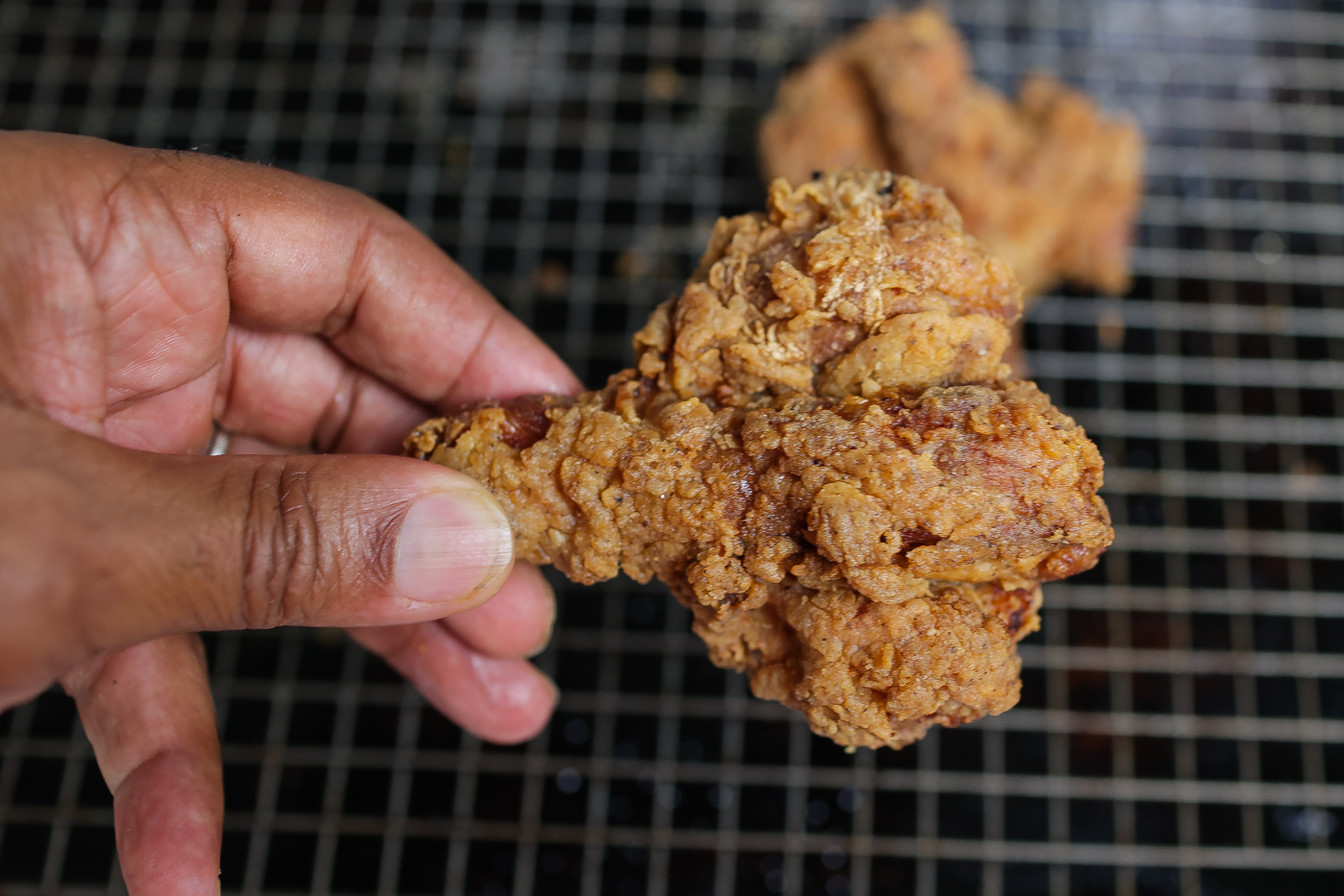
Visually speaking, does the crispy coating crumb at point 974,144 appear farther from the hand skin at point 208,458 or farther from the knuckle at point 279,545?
the knuckle at point 279,545

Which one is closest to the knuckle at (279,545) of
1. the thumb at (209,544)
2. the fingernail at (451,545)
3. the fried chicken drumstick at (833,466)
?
the thumb at (209,544)

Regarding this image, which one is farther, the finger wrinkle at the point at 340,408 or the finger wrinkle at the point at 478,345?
the finger wrinkle at the point at 340,408

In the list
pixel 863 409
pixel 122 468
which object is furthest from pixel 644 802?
pixel 122 468

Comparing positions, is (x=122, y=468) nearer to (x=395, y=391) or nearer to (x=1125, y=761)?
(x=395, y=391)

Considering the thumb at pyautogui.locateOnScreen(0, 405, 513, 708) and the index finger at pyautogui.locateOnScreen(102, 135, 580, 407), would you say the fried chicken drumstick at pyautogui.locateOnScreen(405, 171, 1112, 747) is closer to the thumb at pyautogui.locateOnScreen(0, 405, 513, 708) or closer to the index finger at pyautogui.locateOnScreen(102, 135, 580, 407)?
the thumb at pyautogui.locateOnScreen(0, 405, 513, 708)

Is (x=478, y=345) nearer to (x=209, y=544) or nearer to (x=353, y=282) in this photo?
(x=353, y=282)

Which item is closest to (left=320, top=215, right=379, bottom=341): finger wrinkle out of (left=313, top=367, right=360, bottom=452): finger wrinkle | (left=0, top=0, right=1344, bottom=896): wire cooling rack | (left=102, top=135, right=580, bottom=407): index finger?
(left=102, top=135, right=580, bottom=407): index finger
